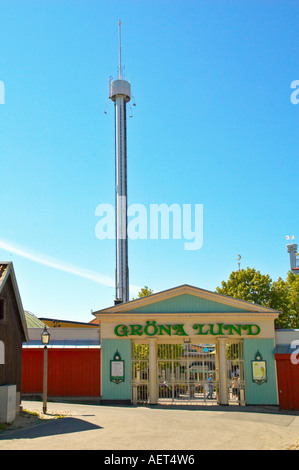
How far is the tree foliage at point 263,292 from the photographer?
164 feet

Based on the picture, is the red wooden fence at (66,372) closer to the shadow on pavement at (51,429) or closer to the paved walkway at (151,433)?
the paved walkway at (151,433)

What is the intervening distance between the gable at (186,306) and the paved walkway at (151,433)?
25.9 ft

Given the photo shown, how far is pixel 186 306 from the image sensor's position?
29.2 metres

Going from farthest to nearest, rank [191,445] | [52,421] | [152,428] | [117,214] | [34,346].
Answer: [117,214]
[34,346]
[52,421]
[152,428]
[191,445]

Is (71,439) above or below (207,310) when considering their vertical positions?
below

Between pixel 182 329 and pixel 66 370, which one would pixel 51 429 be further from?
pixel 182 329

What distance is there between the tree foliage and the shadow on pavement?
33561 millimetres

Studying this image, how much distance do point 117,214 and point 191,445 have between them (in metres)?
56.8

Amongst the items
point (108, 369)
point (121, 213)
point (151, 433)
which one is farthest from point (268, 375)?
point (121, 213)

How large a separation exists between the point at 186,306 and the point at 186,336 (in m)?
1.68

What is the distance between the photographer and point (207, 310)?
95.3 ft
